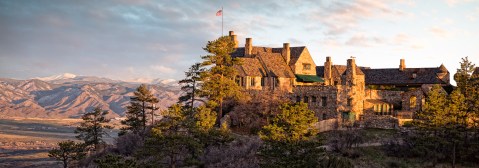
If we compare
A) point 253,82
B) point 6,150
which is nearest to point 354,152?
point 253,82

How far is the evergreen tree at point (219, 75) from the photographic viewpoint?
223ft

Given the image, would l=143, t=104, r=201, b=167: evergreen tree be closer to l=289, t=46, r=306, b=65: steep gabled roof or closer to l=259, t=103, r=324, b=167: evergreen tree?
l=259, t=103, r=324, b=167: evergreen tree

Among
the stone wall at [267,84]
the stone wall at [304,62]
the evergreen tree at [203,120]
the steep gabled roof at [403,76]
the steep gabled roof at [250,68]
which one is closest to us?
the evergreen tree at [203,120]

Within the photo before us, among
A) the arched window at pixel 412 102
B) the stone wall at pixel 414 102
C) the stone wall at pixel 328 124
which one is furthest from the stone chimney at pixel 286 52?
the arched window at pixel 412 102

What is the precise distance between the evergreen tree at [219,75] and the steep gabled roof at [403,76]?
3174cm

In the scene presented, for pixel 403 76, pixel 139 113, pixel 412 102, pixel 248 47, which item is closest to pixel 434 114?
Result: pixel 412 102

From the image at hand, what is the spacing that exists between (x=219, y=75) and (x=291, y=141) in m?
29.1

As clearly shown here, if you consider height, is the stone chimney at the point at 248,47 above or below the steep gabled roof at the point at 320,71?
above

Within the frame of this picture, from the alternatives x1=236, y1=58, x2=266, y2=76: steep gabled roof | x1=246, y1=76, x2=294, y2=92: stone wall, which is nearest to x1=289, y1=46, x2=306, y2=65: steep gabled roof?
x1=246, y1=76, x2=294, y2=92: stone wall

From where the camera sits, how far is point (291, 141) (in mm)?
43625

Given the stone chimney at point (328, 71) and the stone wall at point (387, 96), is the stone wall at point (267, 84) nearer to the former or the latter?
the stone chimney at point (328, 71)

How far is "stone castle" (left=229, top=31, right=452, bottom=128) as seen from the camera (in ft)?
221

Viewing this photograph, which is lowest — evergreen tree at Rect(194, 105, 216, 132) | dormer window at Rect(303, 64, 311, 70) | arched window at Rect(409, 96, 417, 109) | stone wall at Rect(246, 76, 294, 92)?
evergreen tree at Rect(194, 105, 216, 132)

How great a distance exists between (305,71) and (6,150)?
152871 mm
